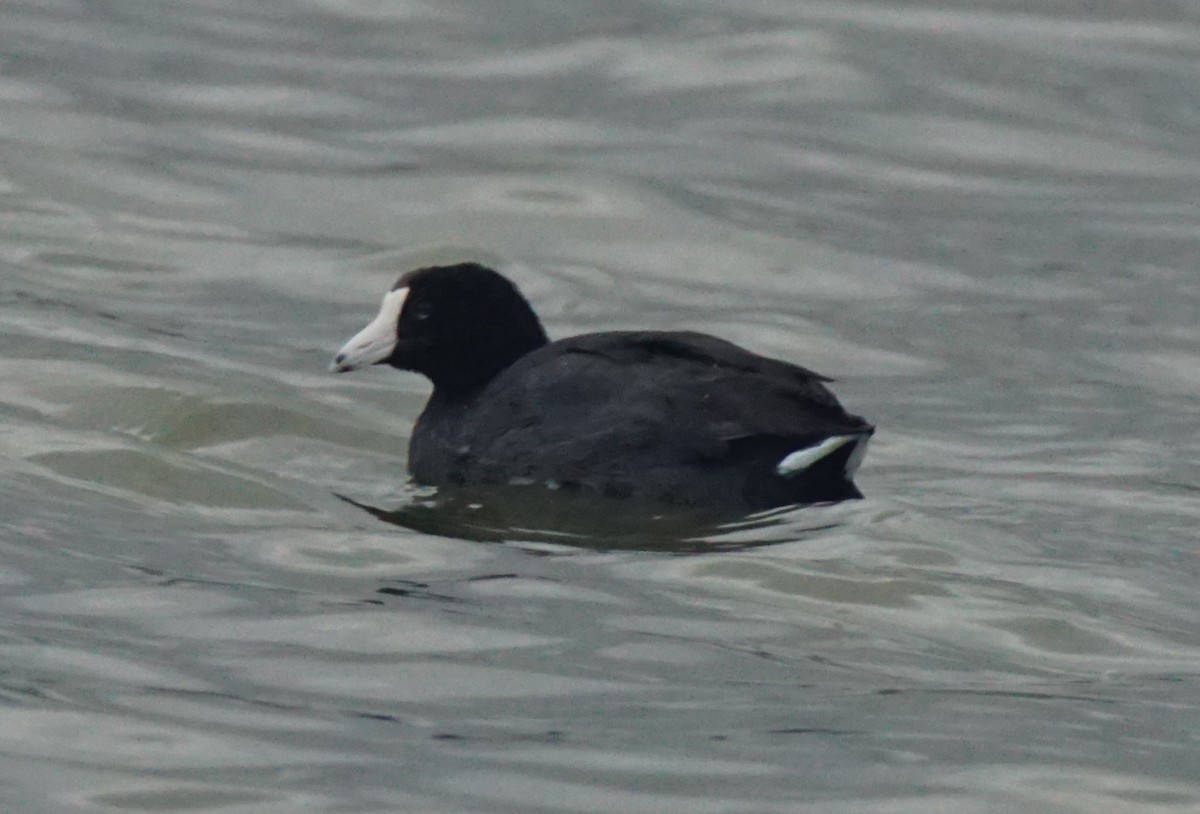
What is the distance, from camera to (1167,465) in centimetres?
891

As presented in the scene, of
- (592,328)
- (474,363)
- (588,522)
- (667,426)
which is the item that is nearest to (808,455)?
(667,426)

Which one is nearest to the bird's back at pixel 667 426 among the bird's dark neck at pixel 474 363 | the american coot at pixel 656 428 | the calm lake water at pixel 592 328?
the american coot at pixel 656 428

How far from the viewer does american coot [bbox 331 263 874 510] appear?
7715 mm

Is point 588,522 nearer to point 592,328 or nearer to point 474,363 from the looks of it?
point 474,363

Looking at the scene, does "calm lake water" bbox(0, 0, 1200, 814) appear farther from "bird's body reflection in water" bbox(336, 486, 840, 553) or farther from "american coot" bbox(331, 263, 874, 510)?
"american coot" bbox(331, 263, 874, 510)

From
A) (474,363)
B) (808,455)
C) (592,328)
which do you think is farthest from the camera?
(592,328)

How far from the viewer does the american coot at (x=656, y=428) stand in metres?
7.71

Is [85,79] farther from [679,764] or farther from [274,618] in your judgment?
[679,764]

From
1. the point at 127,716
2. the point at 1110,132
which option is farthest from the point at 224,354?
the point at 1110,132

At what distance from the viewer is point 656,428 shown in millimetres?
7738

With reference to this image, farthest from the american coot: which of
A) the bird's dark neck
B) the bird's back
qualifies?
the bird's dark neck

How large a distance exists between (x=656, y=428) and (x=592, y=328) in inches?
127

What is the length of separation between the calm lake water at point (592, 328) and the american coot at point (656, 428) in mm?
172

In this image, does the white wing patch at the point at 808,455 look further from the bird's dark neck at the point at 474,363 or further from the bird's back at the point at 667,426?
the bird's dark neck at the point at 474,363
